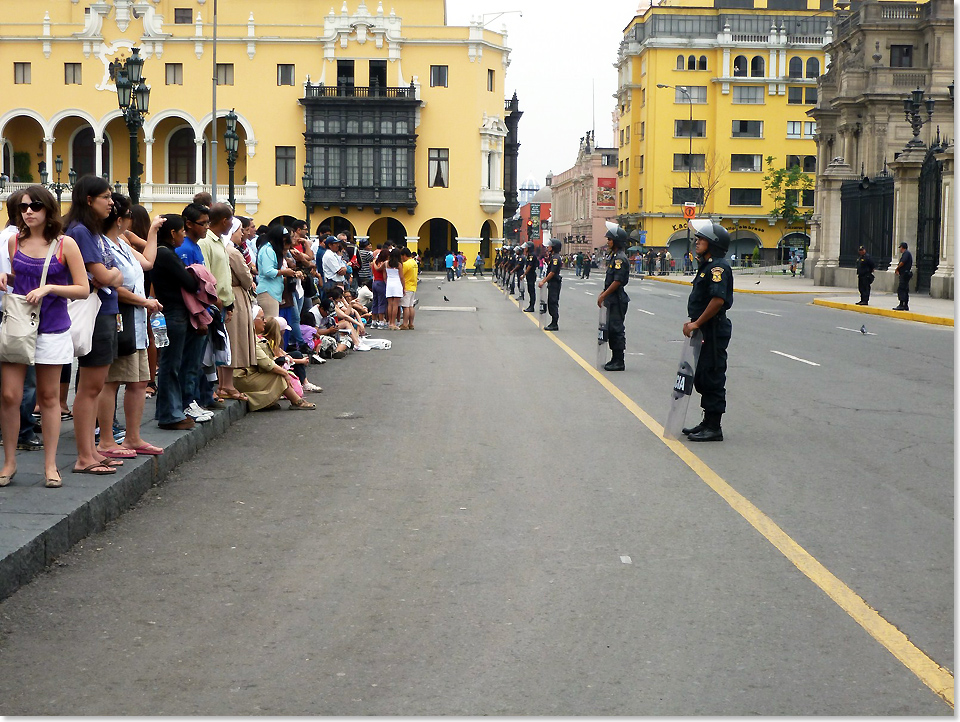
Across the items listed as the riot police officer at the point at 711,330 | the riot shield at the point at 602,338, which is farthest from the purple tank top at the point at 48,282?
the riot shield at the point at 602,338

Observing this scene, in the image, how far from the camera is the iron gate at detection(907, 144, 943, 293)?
37375 millimetres

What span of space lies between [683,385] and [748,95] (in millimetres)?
84708

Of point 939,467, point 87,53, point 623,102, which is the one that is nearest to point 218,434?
point 939,467

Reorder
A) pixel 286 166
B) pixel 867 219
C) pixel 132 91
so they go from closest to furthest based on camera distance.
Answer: pixel 132 91
pixel 867 219
pixel 286 166

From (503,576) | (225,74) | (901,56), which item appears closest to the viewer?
(503,576)

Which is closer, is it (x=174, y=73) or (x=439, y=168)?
(x=174, y=73)

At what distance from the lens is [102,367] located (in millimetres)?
7723

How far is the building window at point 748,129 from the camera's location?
89.5m

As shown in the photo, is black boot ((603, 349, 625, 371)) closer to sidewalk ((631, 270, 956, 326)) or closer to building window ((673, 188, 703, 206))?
sidewalk ((631, 270, 956, 326))

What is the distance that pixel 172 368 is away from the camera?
371 inches

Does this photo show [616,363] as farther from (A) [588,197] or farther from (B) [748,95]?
(A) [588,197]

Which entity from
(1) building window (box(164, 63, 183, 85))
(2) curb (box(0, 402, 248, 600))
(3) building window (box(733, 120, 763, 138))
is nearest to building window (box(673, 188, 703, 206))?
(3) building window (box(733, 120, 763, 138))

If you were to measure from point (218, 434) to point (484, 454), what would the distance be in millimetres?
2553

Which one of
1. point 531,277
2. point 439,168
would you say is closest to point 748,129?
point 439,168
